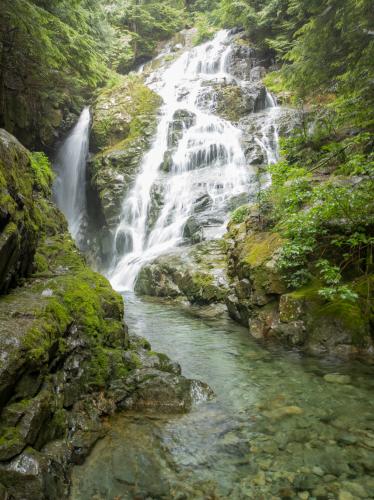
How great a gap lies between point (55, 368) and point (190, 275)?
6.99 m

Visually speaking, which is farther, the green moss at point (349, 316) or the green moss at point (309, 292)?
the green moss at point (309, 292)

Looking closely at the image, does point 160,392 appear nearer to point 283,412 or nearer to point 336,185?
point 283,412

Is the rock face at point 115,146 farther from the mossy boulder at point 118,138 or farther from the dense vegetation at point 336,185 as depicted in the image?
the dense vegetation at point 336,185

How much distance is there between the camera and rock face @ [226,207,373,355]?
559 centimetres

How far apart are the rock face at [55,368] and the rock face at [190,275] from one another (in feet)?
13.6

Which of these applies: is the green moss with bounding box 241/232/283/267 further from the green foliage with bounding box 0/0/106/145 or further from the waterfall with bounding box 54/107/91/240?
the waterfall with bounding box 54/107/91/240

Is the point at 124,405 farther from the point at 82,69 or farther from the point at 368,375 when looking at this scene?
the point at 82,69

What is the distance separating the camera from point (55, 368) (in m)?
3.54

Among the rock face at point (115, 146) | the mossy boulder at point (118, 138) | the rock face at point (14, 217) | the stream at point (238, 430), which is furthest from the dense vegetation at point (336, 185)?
the mossy boulder at point (118, 138)

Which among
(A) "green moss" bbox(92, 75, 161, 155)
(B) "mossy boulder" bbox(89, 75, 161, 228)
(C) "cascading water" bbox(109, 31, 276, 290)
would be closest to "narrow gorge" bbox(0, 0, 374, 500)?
(C) "cascading water" bbox(109, 31, 276, 290)

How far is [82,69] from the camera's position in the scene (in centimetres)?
924

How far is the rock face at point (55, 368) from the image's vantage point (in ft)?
8.66

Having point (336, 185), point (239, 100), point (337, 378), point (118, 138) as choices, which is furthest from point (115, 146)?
point (337, 378)

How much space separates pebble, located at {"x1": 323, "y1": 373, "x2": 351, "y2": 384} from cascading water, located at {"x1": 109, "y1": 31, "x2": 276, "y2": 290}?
858cm
